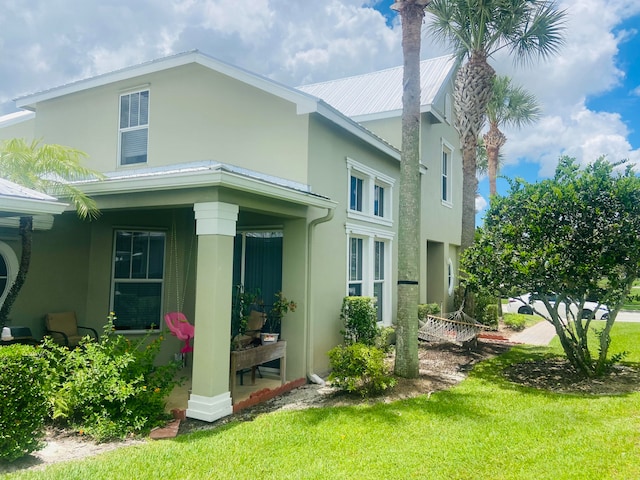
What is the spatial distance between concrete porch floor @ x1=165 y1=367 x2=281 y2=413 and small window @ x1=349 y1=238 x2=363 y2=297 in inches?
108

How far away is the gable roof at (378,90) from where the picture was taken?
42.2 feet

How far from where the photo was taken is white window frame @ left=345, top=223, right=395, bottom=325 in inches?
381

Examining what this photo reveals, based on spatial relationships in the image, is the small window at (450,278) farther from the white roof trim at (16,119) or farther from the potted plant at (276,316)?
the white roof trim at (16,119)

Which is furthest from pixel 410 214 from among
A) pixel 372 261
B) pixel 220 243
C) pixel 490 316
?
pixel 490 316

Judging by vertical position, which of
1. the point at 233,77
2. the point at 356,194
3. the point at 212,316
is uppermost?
the point at 233,77

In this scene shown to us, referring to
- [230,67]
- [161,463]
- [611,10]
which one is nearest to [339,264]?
[230,67]

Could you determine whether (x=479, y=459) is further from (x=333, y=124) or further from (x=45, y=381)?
(x=333, y=124)

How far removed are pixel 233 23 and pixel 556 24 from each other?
9.58 metres

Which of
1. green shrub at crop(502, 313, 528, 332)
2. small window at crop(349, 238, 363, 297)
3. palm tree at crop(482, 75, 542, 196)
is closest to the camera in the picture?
small window at crop(349, 238, 363, 297)

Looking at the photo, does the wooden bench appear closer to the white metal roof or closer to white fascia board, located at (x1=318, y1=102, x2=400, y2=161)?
the white metal roof

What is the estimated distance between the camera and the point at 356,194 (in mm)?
10055

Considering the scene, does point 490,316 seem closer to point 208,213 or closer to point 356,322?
point 356,322

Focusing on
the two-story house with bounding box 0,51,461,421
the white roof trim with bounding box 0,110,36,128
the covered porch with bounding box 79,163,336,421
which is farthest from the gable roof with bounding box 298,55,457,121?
the white roof trim with bounding box 0,110,36,128

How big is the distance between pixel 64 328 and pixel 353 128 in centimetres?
694
